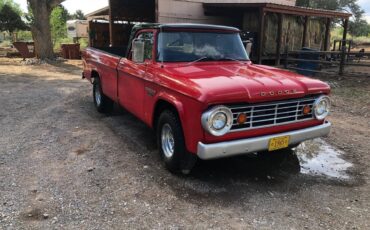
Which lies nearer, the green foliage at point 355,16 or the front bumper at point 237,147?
the front bumper at point 237,147

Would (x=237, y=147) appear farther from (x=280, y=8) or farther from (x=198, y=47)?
(x=280, y=8)

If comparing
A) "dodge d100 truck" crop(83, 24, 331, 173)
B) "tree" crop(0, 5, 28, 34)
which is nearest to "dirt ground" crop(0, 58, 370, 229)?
"dodge d100 truck" crop(83, 24, 331, 173)

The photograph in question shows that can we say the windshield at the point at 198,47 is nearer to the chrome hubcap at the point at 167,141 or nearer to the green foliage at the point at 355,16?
the chrome hubcap at the point at 167,141

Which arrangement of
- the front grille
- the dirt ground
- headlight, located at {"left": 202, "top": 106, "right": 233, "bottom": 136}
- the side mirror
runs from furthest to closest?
the side mirror < the front grille < headlight, located at {"left": 202, "top": 106, "right": 233, "bottom": 136} < the dirt ground

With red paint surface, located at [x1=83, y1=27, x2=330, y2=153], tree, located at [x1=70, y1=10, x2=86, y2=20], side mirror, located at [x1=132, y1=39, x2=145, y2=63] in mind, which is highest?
tree, located at [x1=70, y1=10, x2=86, y2=20]

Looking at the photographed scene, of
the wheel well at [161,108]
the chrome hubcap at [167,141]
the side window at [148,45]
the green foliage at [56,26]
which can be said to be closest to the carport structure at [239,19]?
the side window at [148,45]

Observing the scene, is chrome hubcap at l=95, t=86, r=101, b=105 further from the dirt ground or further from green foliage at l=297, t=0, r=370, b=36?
green foliage at l=297, t=0, r=370, b=36

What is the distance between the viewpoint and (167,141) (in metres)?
4.81

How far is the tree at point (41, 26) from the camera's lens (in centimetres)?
1764

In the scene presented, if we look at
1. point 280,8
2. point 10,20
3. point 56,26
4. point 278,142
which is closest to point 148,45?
point 278,142

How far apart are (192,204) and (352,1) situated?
1886 inches

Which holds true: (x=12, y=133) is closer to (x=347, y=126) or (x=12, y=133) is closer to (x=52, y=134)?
(x=52, y=134)

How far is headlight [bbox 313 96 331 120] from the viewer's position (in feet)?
15.0

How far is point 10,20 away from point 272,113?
113ft
